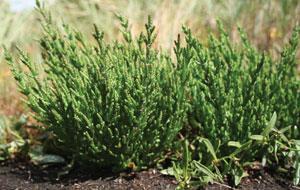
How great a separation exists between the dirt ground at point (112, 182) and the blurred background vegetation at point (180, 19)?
142 cm

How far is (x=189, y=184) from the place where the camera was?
246cm

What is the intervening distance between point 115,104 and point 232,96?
23.4 inches

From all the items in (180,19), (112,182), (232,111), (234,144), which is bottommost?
(112,182)

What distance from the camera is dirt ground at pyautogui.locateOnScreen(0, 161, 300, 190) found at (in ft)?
8.45

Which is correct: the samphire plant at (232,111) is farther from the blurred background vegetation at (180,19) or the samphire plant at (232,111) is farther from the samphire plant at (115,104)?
the blurred background vegetation at (180,19)

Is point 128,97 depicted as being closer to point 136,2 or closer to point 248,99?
point 248,99

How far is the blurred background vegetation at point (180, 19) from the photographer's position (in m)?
4.48

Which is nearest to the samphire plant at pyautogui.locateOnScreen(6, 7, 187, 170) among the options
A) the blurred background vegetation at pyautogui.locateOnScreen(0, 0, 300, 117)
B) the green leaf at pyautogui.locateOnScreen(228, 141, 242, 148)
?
the green leaf at pyautogui.locateOnScreen(228, 141, 242, 148)

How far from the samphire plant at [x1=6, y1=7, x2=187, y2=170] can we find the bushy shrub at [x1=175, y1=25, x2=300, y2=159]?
0.13 metres

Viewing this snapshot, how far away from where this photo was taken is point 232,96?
2.65 meters

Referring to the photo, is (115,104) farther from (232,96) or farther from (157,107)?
(232,96)

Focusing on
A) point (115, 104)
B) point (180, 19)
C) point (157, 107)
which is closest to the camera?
point (115, 104)

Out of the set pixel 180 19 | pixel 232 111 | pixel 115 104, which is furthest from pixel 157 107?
pixel 180 19

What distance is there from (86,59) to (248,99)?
0.86 metres
